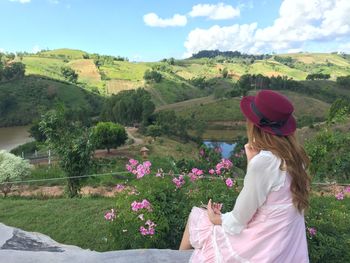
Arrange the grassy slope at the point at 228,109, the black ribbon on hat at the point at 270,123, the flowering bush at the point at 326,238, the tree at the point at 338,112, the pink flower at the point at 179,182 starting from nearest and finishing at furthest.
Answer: the black ribbon on hat at the point at 270,123 < the flowering bush at the point at 326,238 < the pink flower at the point at 179,182 < the tree at the point at 338,112 < the grassy slope at the point at 228,109

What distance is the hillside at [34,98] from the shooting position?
72.1 metres

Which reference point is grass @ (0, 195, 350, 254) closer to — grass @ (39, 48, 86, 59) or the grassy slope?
the grassy slope

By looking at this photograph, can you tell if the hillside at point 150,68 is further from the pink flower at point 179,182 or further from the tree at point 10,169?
the pink flower at point 179,182

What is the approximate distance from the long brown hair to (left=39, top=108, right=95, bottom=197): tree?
22.7ft

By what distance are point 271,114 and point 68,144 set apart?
23.5ft

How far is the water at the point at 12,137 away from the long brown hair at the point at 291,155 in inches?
Answer: 2037

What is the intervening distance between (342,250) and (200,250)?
2.05 meters

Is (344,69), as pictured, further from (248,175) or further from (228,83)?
(248,175)

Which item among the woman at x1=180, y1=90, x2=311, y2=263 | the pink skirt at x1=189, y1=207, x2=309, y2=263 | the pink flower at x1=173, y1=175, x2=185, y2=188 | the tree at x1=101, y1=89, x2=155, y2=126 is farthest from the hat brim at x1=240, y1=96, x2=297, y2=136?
the tree at x1=101, y1=89, x2=155, y2=126

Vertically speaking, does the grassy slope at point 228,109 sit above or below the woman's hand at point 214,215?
below

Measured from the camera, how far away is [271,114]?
7.34ft

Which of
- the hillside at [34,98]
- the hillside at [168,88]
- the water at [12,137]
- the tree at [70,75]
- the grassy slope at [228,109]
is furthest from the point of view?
the tree at [70,75]

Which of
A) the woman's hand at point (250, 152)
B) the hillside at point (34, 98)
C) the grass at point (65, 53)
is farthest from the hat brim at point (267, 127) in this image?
the grass at point (65, 53)

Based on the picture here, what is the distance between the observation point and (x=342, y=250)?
3980mm
